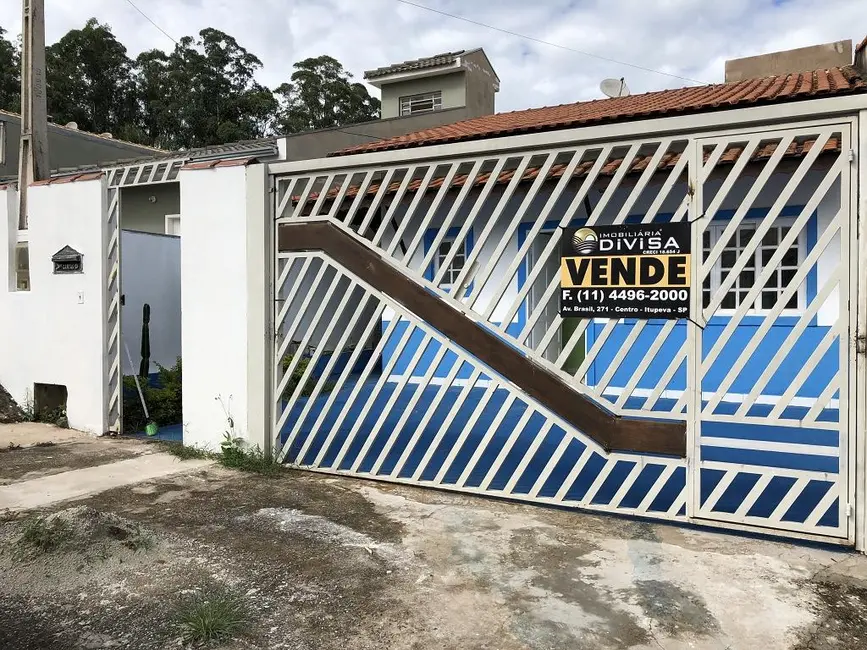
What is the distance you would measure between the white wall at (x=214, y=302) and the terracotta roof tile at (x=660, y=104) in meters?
3.01

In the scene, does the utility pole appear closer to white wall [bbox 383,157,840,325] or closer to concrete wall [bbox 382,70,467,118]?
white wall [bbox 383,157,840,325]

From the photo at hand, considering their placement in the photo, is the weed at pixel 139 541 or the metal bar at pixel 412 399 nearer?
the weed at pixel 139 541

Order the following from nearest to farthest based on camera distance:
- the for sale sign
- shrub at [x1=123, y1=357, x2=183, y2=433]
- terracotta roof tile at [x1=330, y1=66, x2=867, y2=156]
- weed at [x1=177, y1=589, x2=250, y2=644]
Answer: weed at [x1=177, y1=589, x2=250, y2=644] < the for sale sign < terracotta roof tile at [x1=330, y1=66, x2=867, y2=156] < shrub at [x1=123, y1=357, x2=183, y2=433]

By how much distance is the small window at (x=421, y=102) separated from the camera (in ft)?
71.6

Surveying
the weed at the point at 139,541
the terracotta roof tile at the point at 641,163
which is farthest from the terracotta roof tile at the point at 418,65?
the weed at the point at 139,541

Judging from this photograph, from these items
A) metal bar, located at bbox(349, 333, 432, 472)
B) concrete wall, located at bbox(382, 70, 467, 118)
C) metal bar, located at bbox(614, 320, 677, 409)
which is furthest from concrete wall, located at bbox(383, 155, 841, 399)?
concrete wall, located at bbox(382, 70, 467, 118)

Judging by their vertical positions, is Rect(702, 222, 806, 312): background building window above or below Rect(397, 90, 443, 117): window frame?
below

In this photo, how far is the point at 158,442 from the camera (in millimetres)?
6809

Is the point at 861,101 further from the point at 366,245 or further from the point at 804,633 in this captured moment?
the point at 366,245

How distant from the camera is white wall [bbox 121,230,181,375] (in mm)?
9406

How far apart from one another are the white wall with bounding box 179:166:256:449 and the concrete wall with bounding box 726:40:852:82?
A: 399 inches

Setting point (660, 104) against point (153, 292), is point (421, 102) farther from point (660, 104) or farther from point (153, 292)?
point (153, 292)

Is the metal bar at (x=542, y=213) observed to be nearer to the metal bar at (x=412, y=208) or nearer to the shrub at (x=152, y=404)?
the metal bar at (x=412, y=208)

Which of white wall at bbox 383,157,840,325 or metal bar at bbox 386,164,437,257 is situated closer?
metal bar at bbox 386,164,437,257
